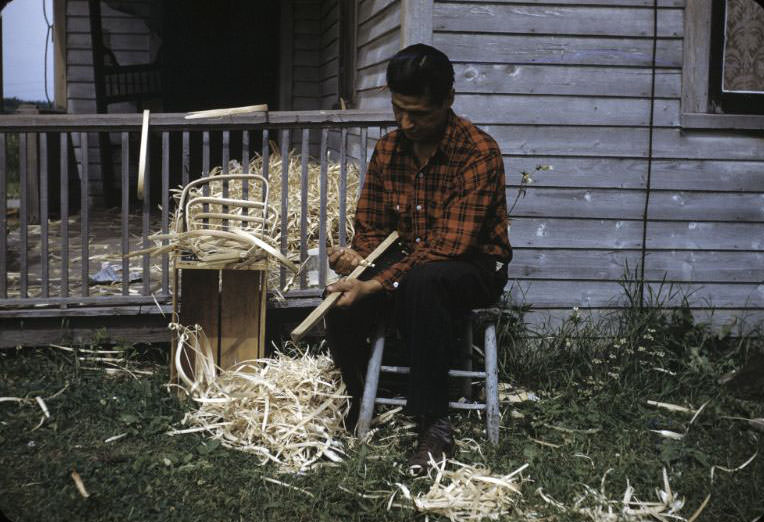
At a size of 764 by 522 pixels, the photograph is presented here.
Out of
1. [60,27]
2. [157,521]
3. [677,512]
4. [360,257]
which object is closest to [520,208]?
[360,257]

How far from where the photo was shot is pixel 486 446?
11.0 feet

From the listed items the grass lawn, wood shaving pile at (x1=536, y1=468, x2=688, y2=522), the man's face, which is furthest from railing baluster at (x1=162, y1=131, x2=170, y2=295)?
wood shaving pile at (x1=536, y1=468, x2=688, y2=522)

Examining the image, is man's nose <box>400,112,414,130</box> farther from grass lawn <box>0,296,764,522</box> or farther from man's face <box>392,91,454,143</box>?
grass lawn <box>0,296,764,522</box>

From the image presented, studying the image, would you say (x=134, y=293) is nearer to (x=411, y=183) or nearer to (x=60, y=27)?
(x=411, y=183)

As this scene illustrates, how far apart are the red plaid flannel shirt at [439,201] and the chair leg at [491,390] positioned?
13.8 inches

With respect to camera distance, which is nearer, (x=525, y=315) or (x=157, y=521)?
(x=157, y=521)

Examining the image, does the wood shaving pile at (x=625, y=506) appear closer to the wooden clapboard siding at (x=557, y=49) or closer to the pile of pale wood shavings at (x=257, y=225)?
the pile of pale wood shavings at (x=257, y=225)

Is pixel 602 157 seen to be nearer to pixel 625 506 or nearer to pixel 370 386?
pixel 370 386

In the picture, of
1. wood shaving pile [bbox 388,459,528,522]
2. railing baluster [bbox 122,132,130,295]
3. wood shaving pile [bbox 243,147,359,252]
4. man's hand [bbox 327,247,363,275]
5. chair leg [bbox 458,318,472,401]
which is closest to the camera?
wood shaving pile [bbox 388,459,528,522]

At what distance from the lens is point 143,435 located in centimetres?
339

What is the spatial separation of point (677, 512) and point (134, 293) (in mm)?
3125

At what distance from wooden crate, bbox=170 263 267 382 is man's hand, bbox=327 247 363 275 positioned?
595mm

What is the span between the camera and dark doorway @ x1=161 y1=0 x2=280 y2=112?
29.6 ft

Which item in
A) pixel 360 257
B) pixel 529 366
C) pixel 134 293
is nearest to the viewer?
pixel 360 257
